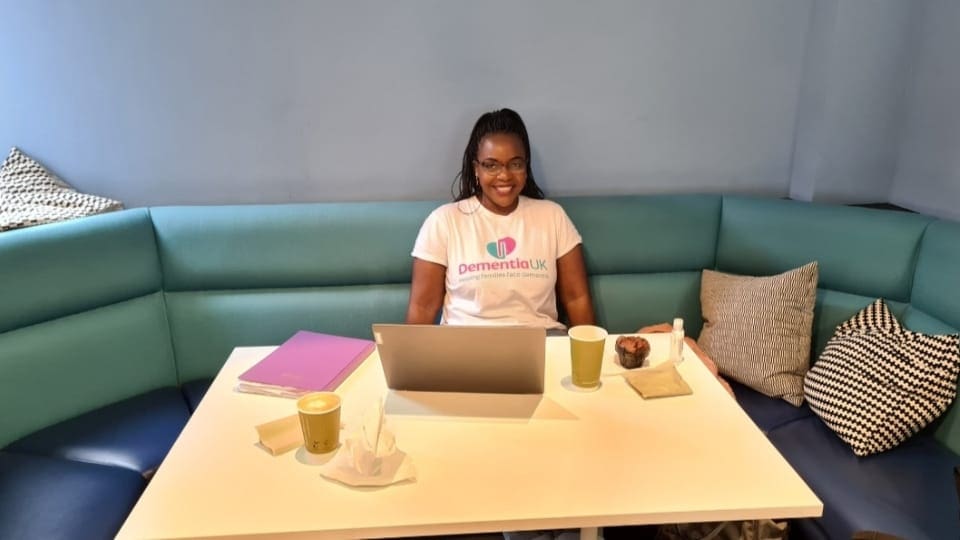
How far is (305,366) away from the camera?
60.8 inches

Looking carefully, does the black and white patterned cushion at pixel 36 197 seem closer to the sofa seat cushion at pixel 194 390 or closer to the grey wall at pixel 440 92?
the grey wall at pixel 440 92

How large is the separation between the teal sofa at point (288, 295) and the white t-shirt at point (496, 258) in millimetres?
190

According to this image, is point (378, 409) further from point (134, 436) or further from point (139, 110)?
point (139, 110)

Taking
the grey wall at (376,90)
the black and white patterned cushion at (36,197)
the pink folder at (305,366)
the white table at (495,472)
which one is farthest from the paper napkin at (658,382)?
the black and white patterned cushion at (36,197)

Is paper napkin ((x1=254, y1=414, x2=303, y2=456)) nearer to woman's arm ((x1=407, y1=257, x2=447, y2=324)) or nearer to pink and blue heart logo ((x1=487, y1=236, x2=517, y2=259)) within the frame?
woman's arm ((x1=407, y1=257, x2=447, y2=324))

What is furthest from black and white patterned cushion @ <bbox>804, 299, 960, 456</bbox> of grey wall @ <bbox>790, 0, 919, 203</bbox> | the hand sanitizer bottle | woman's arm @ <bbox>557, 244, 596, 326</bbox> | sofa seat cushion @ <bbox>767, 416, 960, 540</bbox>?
grey wall @ <bbox>790, 0, 919, 203</bbox>

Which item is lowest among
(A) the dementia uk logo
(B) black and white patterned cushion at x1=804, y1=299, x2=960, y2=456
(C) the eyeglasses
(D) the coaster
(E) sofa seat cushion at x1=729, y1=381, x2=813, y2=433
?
(E) sofa seat cushion at x1=729, y1=381, x2=813, y2=433

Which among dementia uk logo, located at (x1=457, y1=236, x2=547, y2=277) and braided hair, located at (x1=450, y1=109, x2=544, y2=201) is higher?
braided hair, located at (x1=450, y1=109, x2=544, y2=201)

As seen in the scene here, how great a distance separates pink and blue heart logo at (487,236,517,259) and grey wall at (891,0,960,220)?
153 centimetres

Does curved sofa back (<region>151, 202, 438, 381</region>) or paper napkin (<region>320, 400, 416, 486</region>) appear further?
curved sofa back (<region>151, 202, 438, 381</region>)

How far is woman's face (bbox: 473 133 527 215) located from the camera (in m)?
2.03

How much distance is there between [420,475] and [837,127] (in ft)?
6.85

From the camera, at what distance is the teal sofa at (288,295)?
69.0 inches

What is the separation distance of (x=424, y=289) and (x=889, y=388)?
4.30ft
